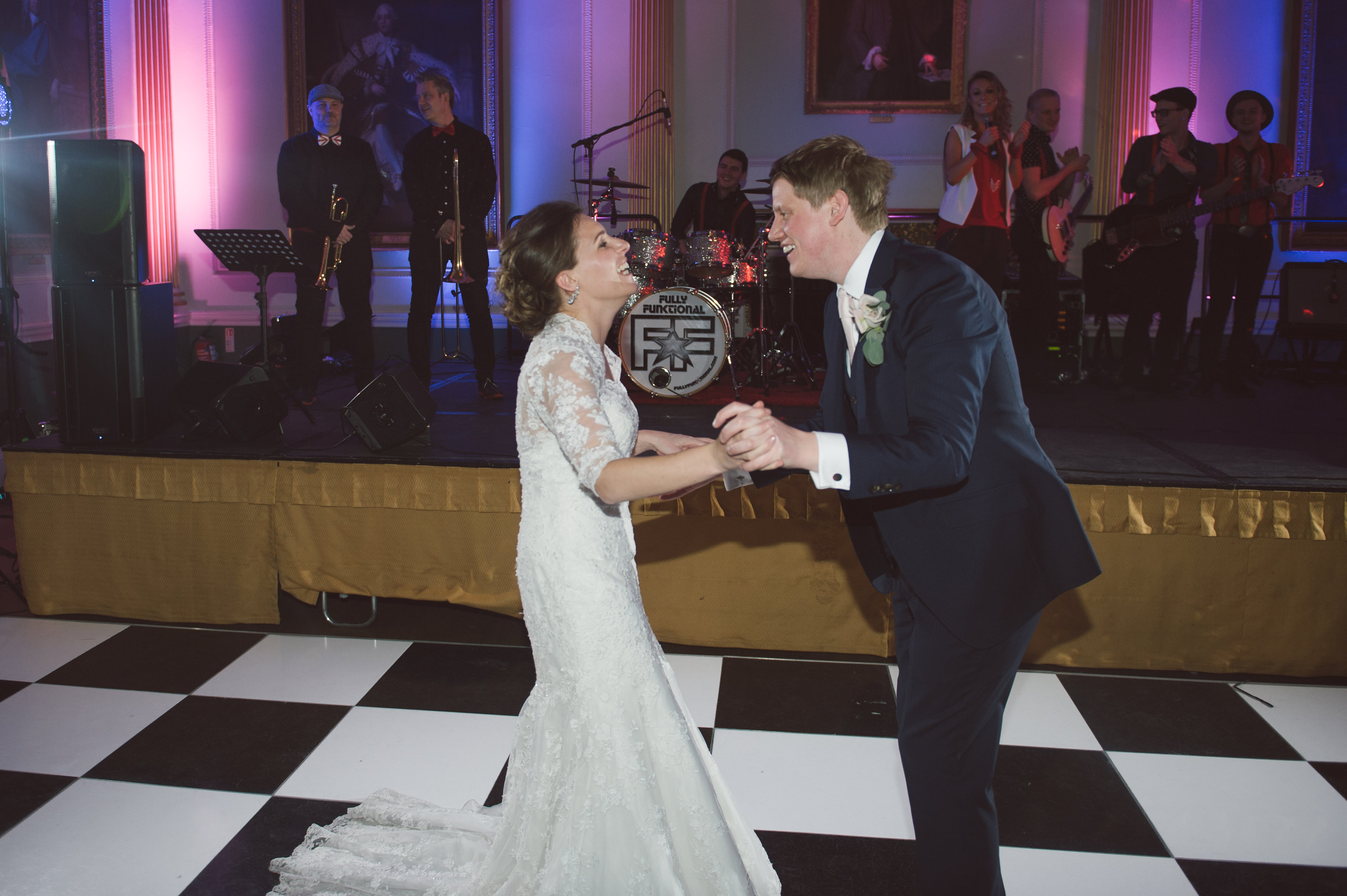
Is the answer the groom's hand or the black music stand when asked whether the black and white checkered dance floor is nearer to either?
the groom's hand

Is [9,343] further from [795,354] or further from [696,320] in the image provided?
[795,354]

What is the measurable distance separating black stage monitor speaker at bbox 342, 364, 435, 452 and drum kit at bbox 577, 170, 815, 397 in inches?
64.4

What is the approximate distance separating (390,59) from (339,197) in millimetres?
2914

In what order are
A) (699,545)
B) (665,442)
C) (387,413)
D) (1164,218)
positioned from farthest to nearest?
(1164,218)
(387,413)
(699,545)
(665,442)

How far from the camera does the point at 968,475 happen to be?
1578 millimetres

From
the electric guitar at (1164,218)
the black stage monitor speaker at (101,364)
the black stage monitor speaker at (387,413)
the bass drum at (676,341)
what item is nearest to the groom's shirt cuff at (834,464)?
the black stage monitor speaker at (387,413)

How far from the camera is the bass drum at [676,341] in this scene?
16.6 ft

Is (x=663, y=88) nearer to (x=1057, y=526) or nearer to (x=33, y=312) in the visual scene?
(x=33, y=312)

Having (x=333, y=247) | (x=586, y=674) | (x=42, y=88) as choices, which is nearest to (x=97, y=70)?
(x=42, y=88)

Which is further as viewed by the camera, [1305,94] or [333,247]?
[1305,94]

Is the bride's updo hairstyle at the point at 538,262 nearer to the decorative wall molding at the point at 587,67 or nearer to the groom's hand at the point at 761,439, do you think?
the groom's hand at the point at 761,439

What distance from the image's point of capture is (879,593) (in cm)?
315

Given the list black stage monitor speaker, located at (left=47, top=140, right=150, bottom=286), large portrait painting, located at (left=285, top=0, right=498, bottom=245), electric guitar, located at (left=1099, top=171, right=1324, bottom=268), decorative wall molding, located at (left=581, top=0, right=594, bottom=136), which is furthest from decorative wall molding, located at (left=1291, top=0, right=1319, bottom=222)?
black stage monitor speaker, located at (left=47, top=140, right=150, bottom=286)

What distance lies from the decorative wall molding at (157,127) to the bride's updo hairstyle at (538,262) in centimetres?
619
